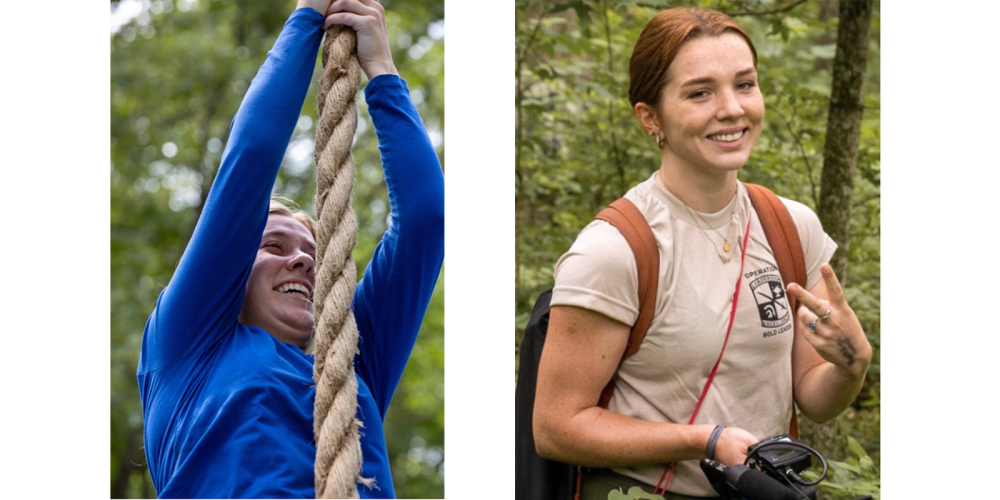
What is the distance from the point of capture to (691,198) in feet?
8.25

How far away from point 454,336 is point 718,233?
660 mm

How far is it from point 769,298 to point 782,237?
6.4 inches

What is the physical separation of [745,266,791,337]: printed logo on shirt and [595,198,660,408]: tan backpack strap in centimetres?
23

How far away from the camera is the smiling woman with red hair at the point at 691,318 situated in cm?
242

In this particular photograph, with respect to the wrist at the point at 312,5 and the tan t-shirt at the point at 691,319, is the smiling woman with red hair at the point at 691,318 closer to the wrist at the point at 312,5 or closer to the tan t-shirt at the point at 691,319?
the tan t-shirt at the point at 691,319

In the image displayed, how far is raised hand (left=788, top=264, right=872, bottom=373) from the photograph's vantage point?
2.47 m

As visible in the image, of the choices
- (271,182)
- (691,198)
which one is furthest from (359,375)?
(691,198)

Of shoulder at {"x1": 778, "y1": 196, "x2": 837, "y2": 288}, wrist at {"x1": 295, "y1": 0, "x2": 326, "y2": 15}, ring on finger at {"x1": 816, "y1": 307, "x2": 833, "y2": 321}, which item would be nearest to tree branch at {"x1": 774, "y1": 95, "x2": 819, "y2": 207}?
shoulder at {"x1": 778, "y1": 196, "x2": 837, "y2": 288}

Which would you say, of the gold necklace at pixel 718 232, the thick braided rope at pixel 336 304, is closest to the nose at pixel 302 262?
the thick braided rope at pixel 336 304

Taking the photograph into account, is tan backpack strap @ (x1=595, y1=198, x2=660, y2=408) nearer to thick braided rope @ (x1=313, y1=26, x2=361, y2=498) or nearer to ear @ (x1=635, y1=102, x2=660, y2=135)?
ear @ (x1=635, y1=102, x2=660, y2=135)

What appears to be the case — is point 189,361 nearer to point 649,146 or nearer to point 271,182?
point 271,182

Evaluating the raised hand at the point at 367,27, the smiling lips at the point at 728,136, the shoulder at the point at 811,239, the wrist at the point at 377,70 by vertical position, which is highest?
the raised hand at the point at 367,27

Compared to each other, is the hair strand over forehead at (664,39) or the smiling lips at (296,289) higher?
the hair strand over forehead at (664,39)

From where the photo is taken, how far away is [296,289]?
244 cm
